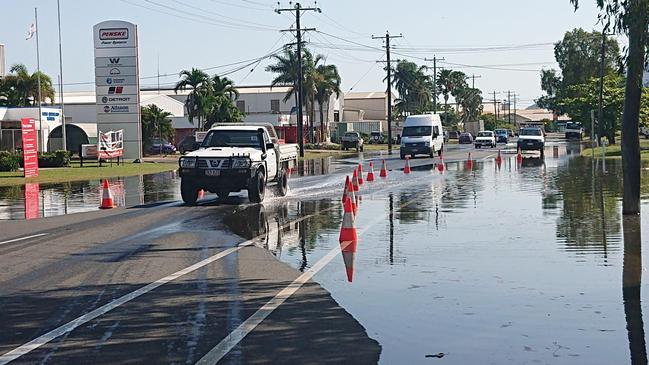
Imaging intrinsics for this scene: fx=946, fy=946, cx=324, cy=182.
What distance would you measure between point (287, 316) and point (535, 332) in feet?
7.52

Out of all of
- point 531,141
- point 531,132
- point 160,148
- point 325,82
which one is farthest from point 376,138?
point 531,141

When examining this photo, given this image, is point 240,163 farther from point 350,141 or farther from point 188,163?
point 350,141

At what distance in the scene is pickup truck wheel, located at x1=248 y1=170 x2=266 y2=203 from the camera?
2234cm

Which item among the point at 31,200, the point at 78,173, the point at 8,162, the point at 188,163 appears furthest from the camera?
the point at 8,162

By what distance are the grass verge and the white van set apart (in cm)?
1325

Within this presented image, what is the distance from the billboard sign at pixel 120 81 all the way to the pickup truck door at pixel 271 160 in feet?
108

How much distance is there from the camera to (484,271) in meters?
11.8

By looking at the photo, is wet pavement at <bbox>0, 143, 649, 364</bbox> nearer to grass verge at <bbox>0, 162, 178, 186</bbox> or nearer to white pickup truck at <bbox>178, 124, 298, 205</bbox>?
white pickup truck at <bbox>178, 124, 298, 205</bbox>

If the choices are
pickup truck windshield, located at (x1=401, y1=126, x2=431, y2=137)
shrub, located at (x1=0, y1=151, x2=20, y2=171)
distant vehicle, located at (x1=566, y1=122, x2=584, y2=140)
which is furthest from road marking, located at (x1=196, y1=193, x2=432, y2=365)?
distant vehicle, located at (x1=566, y1=122, x2=584, y2=140)

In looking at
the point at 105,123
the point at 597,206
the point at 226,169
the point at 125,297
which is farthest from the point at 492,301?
the point at 105,123

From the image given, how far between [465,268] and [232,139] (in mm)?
13204

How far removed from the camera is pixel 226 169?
2214 cm

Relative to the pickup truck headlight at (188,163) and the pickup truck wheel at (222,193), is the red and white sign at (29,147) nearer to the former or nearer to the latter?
the pickup truck wheel at (222,193)

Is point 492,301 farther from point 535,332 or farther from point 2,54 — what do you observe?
point 2,54
